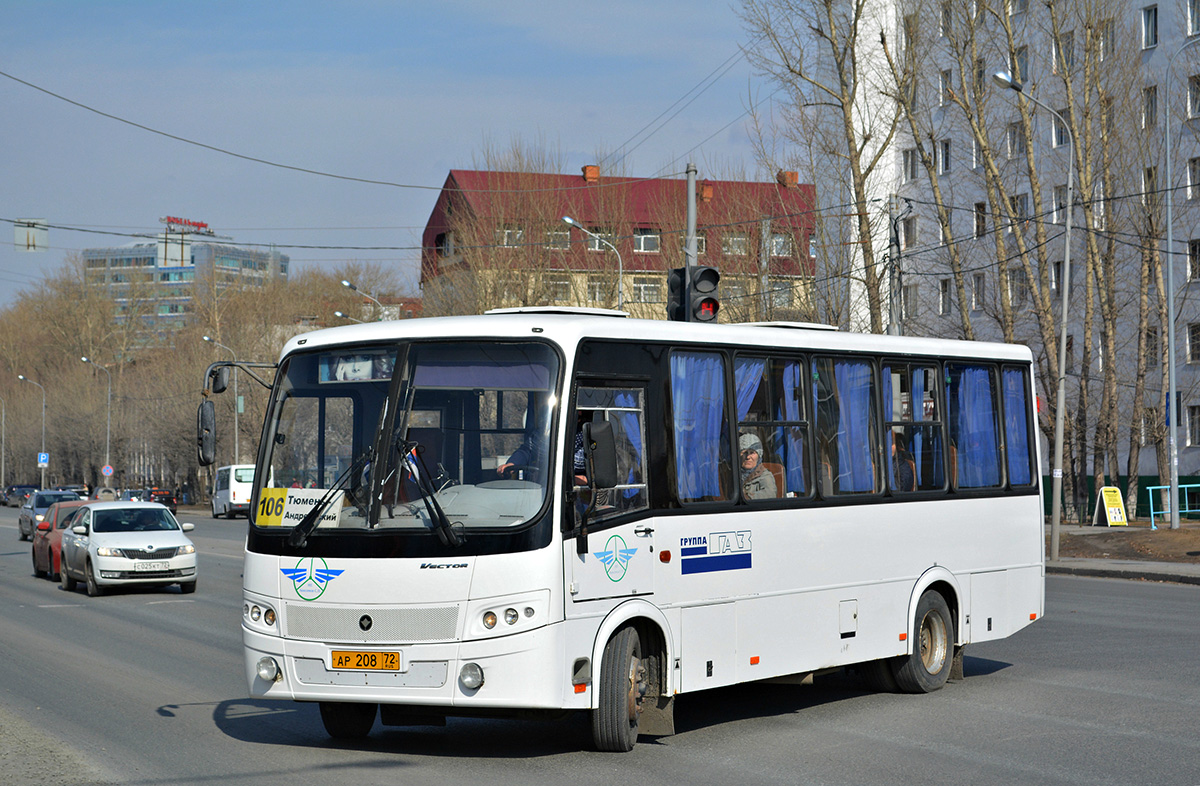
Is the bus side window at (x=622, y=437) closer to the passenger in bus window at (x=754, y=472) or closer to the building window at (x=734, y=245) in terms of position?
the passenger in bus window at (x=754, y=472)

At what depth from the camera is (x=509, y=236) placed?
46938 mm

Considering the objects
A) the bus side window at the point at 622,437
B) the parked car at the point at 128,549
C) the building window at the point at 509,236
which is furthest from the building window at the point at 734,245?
the bus side window at the point at 622,437

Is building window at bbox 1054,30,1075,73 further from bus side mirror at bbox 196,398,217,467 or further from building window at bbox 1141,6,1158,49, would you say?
bus side mirror at bbox 196,398,217,467

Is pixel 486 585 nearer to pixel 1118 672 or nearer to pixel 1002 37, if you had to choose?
pixel 1118 672

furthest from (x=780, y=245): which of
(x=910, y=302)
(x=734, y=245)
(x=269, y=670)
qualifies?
(x=269, y=670)

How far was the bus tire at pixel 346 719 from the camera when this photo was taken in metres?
8.94

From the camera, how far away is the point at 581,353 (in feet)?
28.2

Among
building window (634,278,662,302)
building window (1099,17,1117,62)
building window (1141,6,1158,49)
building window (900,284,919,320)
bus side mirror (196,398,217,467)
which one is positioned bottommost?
bus side mirror (196,398,217,467)

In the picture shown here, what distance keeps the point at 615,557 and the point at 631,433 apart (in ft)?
2.76

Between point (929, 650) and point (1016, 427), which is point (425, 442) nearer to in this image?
point (929, 650)

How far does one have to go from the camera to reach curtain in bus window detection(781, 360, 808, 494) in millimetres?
10047

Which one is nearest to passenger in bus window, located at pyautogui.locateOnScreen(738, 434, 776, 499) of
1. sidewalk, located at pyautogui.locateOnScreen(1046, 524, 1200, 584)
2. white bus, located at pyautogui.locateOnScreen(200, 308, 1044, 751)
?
white bus, located at pyautogui.locateOnScreen(200, 308, 1044, 751)

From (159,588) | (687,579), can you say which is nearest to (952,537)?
(687,579)

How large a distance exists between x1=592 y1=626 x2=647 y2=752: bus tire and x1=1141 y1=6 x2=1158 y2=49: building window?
49432 mm
